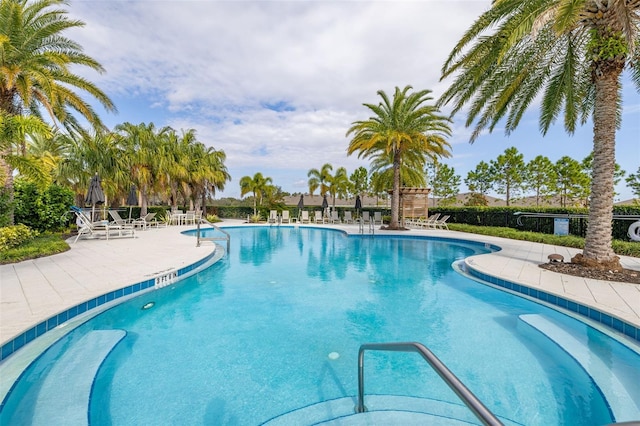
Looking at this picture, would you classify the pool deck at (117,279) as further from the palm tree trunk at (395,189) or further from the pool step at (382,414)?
the palm tree trunk at (395,189)

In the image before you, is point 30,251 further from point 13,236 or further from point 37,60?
point 37,60

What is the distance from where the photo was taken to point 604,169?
255 inches

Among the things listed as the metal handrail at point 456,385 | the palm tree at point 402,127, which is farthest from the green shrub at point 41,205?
the palm tree at point 402,127

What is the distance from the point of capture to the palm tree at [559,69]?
590 cm

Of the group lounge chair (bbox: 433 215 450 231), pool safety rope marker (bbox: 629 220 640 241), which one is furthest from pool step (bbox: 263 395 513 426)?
lounge chair (bbox: 433 215 450 231)

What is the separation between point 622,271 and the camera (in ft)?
20.7

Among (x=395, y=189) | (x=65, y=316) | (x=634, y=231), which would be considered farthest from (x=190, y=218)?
(x=634, y=231)

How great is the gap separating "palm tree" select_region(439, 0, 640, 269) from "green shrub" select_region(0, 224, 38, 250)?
40.8 feet

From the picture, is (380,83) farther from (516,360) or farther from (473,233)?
(516,360)

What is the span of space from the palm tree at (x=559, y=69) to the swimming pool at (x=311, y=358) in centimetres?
367

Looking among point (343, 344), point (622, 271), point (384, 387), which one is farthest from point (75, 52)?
point (622, 271)

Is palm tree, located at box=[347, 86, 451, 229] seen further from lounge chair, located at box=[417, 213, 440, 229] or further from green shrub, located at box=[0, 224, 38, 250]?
green shrub, located at box=[0, 224, 38, 250]

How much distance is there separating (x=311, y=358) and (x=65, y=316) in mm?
3441

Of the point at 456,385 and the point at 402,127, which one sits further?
the point at 402,127
